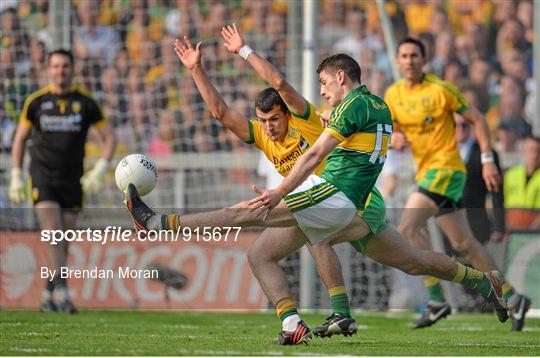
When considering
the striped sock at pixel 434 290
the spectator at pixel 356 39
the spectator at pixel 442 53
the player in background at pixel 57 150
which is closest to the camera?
the striped sock at pixel 434 290

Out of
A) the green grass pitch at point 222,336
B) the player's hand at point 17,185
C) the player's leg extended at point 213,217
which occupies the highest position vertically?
the player's leg extended at point 213,217

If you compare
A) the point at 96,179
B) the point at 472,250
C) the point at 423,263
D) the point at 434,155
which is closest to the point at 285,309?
the point at 423,263

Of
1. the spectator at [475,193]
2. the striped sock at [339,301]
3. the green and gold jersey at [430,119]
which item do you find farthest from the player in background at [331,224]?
the spectator at [475,193]

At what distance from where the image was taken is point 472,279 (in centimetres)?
884

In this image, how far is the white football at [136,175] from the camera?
8.20 metres

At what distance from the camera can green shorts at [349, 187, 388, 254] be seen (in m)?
8.28

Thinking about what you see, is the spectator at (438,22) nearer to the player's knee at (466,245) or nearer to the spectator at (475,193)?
the spectator at (475,193)

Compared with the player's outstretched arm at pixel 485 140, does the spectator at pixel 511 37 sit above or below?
above

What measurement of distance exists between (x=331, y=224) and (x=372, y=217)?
43 cm

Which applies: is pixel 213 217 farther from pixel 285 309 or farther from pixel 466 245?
pixel 466 245

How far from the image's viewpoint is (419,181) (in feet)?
36.4

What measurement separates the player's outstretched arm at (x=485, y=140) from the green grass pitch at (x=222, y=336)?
4.68ft

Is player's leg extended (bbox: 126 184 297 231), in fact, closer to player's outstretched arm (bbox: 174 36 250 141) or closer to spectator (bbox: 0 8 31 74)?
player's outstretched arm (bbox: 174 36 250 141)

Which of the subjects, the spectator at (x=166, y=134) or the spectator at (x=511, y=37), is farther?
the spectator at (x=511, y=37)
